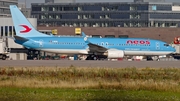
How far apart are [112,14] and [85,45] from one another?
74433 mm

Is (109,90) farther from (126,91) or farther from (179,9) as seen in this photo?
(179,9)

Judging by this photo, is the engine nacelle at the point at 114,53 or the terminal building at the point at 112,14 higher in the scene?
the terminal building at the point at 112,14

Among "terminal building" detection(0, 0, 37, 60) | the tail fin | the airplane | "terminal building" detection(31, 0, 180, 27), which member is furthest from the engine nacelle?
"terminal building" detection(31, 0, 180, 27)

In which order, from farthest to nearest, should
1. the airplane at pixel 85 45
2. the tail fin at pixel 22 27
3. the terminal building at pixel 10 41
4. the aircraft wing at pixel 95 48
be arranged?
1. the terminal building at pixel 10 41
2. the tail fin at pixel 22 27
3. the airplane at pixel 85 45
4. the aircraft wing at pixel 95 48

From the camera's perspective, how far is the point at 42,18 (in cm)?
14800

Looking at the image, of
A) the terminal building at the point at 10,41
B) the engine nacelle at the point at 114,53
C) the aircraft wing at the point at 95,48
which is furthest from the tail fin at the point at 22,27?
the engine nacelle at the point at 114,53

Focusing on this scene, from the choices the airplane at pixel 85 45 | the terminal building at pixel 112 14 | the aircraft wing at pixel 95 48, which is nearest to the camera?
the aircraft wing at pixel 95 48

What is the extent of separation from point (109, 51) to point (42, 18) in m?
83.8

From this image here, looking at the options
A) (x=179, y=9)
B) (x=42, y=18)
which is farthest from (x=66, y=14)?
(x=179, y=9)

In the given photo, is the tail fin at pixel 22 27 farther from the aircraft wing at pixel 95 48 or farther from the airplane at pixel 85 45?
the aircraft wing at pixel 95 48

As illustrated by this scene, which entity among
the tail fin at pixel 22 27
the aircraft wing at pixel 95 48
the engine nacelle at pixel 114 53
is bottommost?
the engine nacelle at pixel 114 53

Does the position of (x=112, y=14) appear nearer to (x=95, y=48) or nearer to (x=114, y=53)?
(x=95, y=48)

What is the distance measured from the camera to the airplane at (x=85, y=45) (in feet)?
219

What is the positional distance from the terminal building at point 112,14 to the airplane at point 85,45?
7006 cm
